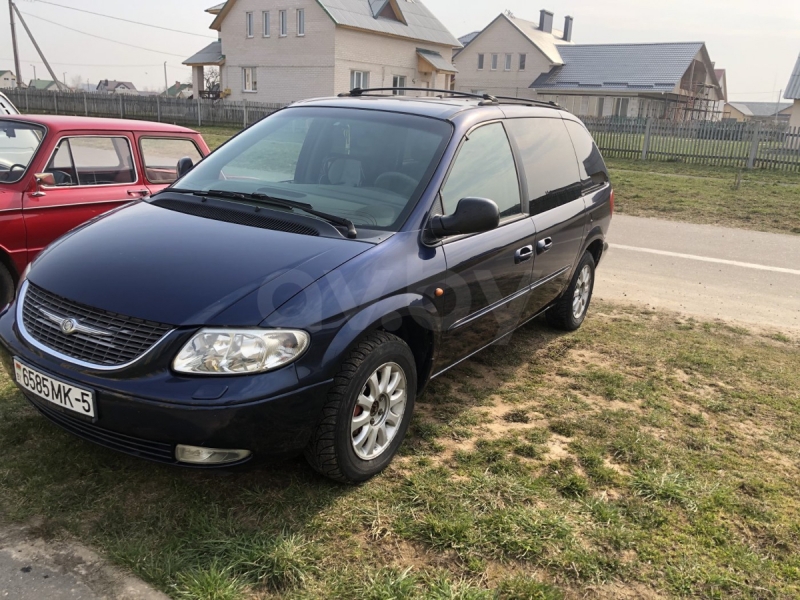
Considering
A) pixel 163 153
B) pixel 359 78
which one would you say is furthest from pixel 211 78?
pixel 163 153

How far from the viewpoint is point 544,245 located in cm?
460

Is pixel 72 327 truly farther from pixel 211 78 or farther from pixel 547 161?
pixel 211 78

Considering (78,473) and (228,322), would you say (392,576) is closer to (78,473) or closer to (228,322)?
(228,322)

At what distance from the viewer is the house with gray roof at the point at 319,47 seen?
126ft

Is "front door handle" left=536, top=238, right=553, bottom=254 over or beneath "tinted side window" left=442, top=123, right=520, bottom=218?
beneath

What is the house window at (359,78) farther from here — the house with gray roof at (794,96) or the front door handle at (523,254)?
the front door handle at (523,254)

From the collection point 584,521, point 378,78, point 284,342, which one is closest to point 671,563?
point 584,521

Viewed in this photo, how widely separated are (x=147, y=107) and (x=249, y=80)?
9885 millimetres

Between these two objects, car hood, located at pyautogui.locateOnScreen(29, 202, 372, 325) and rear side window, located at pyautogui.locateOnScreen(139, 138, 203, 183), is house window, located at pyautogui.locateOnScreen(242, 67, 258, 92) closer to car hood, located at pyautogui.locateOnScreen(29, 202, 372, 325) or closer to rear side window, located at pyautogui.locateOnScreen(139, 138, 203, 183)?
rear side window, located at pyautogui.locateOnScreen(139, 138, 203, 183)

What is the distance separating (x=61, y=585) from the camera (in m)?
2.51

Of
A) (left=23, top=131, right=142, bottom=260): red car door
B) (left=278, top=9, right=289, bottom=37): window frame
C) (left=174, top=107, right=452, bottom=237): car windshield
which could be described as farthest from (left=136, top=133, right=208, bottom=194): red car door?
(left=278, top=9, right=289, bottom=37): window frame

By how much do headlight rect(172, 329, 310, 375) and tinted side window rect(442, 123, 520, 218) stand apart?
139 cm

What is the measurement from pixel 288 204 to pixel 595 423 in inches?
87.7

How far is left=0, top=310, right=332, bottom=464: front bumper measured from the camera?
8.62ft
